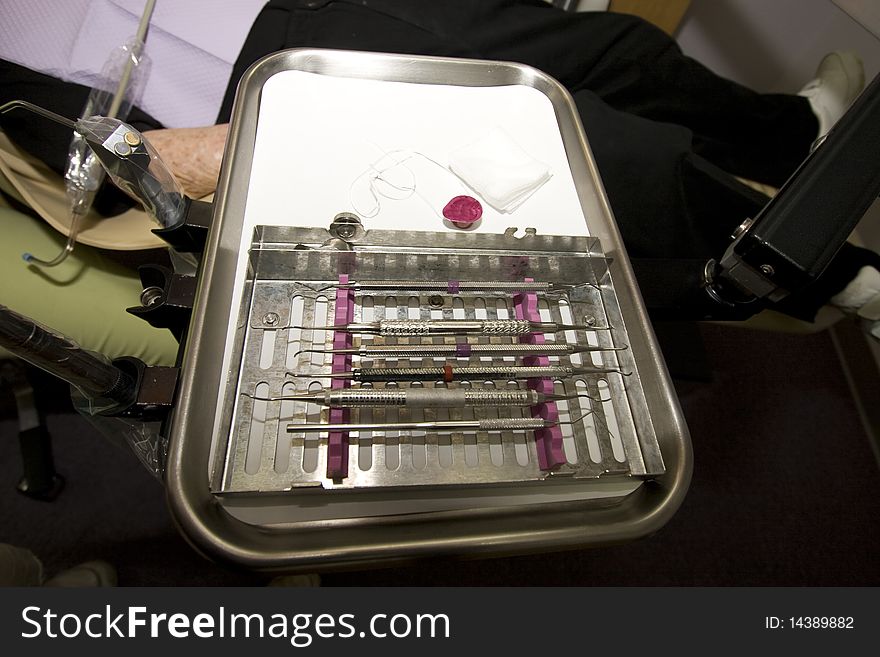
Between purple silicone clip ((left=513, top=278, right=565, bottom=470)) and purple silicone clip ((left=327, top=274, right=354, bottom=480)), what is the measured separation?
206 millimetres

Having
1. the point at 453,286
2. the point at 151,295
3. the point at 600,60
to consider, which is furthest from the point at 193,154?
the point at 600,60

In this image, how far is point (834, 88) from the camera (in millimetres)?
1252

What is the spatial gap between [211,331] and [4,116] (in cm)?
72

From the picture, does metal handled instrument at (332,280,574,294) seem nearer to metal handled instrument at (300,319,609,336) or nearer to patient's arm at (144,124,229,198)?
metal handled instrument at (300,319,609,336)

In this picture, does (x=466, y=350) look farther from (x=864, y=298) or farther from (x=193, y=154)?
(x=864, y=298)

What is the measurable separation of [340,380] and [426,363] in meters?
0.10

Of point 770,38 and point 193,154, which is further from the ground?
point 770,38

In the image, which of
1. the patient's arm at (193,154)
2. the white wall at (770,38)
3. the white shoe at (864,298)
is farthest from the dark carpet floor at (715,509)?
the white wall at (770,38)

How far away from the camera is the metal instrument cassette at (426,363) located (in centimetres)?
48

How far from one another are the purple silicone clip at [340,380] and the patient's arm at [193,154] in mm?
494

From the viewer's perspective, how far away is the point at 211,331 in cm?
53

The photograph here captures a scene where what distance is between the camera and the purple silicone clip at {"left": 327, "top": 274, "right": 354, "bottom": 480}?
1.54 feet

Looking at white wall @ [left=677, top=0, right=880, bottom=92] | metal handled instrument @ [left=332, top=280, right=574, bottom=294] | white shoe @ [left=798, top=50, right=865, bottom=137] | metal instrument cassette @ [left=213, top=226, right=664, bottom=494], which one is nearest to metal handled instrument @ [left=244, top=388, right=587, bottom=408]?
metal instrument cassette @ [left=213, top=226, right=664, bottom=494]

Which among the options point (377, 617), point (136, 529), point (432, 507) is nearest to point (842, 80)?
point (432, 507)
